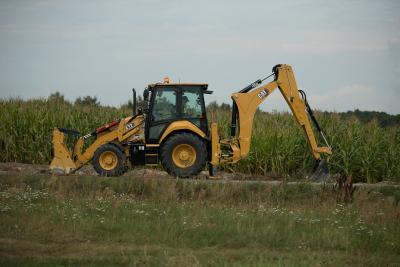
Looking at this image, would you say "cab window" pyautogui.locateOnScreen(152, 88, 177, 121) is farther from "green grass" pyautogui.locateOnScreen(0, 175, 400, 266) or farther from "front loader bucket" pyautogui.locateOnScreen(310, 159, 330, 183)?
"front loader bucket" pyautogui.locateOnScreen(310, 159, 330, 183)

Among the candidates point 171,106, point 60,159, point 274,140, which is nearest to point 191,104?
point 171,106

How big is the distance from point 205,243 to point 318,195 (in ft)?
16.8

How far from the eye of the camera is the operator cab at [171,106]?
685 inches

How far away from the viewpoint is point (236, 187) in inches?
604

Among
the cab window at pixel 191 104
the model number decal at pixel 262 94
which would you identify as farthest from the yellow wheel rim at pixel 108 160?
the model number decal at pixel 262 94

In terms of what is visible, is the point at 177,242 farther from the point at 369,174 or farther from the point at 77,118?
the point at 77,118

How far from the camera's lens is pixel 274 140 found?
20.6 metres

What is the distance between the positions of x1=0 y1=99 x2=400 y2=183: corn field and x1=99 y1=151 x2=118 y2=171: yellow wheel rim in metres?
4.43

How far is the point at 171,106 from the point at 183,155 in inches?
50.3

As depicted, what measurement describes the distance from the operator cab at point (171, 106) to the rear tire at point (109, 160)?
82 centimetres

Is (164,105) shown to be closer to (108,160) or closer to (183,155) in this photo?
(183,155)

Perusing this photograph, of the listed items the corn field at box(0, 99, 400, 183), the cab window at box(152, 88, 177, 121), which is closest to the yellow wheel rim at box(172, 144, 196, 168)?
the cab window at box(152, 88, 177, 121)

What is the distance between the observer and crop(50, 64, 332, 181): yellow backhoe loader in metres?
17.5

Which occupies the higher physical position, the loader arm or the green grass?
the loader arm
